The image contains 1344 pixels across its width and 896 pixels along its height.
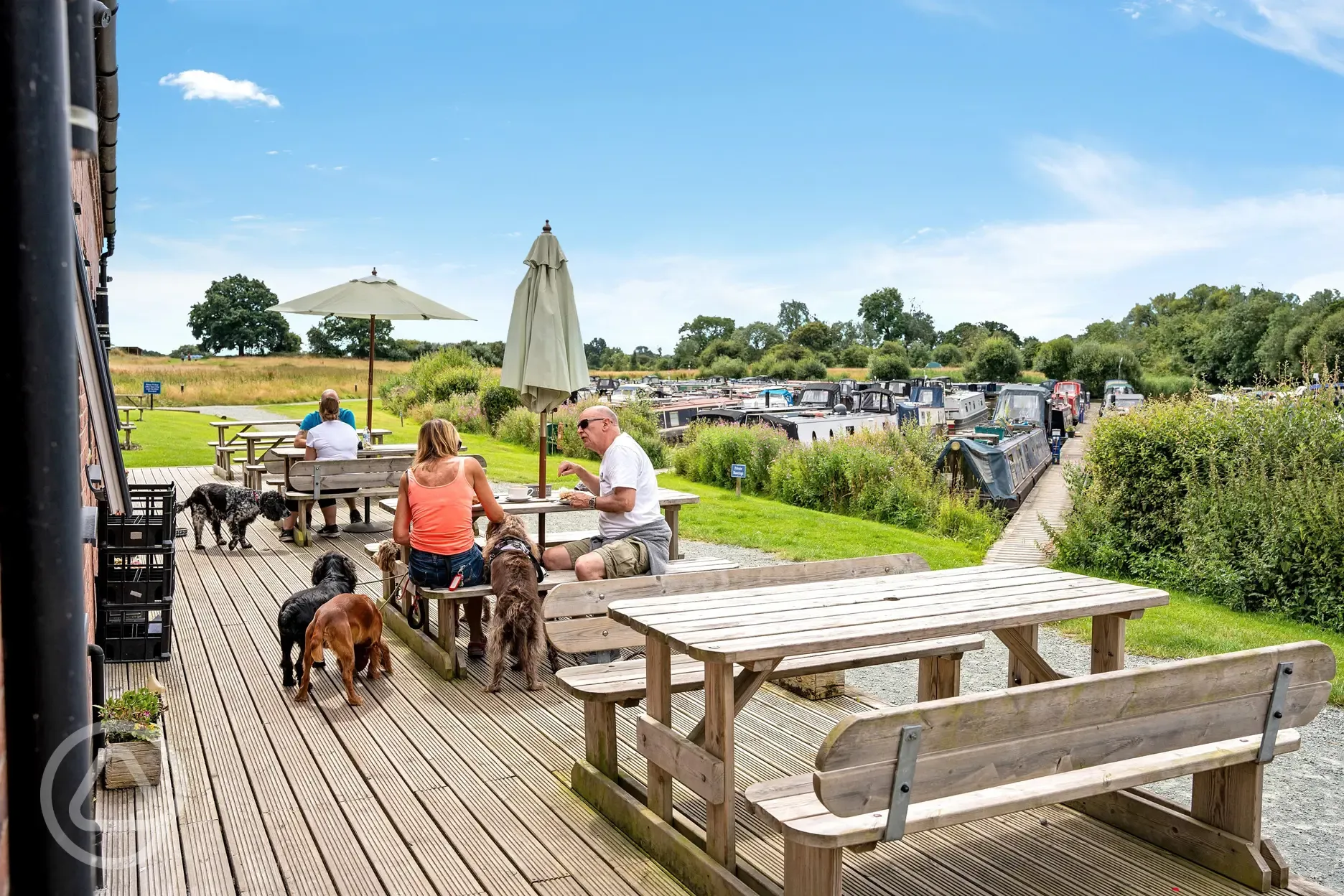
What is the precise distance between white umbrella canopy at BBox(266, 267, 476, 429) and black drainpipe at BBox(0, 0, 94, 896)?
1029cm

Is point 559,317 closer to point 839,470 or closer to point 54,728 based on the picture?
point 54,728

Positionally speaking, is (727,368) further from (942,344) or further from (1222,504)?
(1222,504)

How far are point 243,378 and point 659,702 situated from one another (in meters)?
49.3

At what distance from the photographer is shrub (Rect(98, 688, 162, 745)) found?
14.8 feet

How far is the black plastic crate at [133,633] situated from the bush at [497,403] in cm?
2243

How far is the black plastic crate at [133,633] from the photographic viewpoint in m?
6.50

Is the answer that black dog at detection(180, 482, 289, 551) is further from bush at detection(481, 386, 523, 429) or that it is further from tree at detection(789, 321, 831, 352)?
tree at detection(789, 321, 831, 352)

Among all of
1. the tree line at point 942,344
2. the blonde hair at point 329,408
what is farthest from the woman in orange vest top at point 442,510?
the tree line at point 942,344

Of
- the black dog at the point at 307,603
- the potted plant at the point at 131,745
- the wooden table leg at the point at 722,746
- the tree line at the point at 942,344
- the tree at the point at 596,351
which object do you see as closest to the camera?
the wooden table leg at the point at 722,746

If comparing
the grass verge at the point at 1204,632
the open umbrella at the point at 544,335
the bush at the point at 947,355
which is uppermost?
the bush at the point at 947,355

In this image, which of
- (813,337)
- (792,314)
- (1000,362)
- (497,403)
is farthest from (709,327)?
(497,403)

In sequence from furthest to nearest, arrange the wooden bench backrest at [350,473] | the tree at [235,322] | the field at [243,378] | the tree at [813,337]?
the tree at [235,322], the tree at [813,337], the field at [243,378], the wooden bench backrest at [350,473]

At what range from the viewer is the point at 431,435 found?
20.8ft

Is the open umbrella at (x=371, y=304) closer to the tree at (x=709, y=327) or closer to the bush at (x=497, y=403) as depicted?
the bush at (x=497, y=403)
